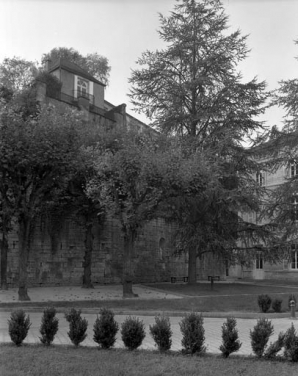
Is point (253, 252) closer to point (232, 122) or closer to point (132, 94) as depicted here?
point (232, 122)

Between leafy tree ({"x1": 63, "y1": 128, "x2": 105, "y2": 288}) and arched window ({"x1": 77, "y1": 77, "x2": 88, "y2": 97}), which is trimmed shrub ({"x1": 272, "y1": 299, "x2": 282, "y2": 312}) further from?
arched window ({"x1": 77, "y1": 77, "x2": 88, "y2": 97})

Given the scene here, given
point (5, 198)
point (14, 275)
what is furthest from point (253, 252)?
point (5, 198)

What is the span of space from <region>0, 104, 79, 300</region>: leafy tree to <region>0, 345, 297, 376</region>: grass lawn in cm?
874

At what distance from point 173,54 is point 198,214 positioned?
8788mm

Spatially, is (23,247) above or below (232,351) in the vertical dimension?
above

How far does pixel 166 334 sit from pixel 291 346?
1.95m

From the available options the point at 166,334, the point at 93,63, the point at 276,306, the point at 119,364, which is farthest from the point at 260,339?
the point at 93,63

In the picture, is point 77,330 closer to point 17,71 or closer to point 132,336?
point 132,336

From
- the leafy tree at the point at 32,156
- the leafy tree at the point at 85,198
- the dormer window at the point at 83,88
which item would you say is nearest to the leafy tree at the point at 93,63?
the dormer window at the point at 83,88

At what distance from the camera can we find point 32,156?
15.1m

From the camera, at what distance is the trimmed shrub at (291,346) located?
22.8 feet

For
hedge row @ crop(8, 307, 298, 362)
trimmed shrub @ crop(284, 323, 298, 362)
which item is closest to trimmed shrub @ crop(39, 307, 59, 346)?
hedge row @ crop(8, 307, 298, 362)

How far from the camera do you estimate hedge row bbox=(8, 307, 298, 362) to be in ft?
23.7

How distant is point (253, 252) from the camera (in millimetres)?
24953
